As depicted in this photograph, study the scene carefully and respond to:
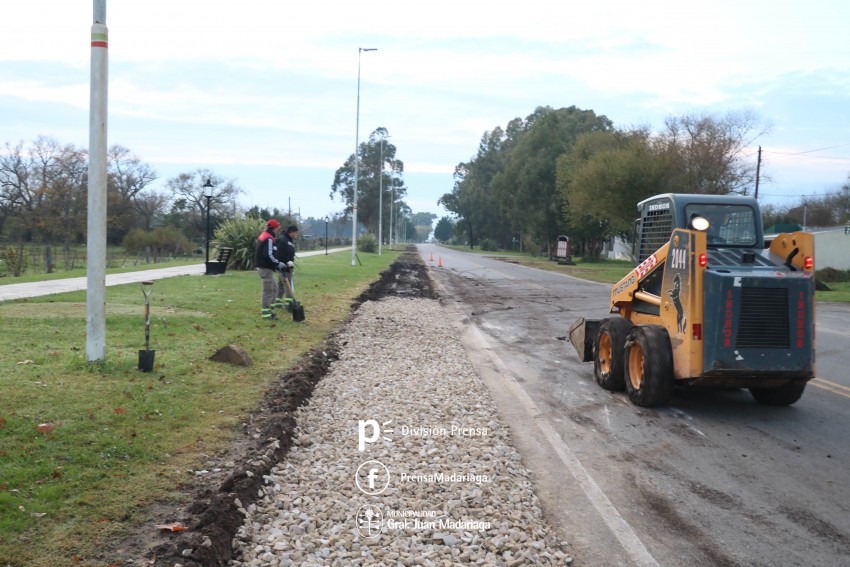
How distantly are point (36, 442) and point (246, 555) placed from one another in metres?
2.38

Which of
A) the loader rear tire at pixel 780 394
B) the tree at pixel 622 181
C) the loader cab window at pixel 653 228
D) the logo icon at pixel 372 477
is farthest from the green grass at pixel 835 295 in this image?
the logo icon at pixel 372 477

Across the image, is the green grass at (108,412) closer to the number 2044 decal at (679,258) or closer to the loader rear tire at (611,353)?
the loader rear tire at (611,353)

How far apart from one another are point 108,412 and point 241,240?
23304mm

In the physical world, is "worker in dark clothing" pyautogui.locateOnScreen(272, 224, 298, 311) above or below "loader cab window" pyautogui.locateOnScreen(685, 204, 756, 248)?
below

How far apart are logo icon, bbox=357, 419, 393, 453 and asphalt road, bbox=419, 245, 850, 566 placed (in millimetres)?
1293

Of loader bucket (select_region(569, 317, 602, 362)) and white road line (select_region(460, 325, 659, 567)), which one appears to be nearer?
white road line (select_region(460, 325, 659, 567))

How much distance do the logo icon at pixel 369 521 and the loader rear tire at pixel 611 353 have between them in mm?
4914

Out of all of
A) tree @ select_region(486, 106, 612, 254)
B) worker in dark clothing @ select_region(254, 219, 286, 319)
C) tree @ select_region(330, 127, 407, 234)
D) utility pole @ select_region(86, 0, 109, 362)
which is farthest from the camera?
tree @ select_region(330, 127, 407, 234)

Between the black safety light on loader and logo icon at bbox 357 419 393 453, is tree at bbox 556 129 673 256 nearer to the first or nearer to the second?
the black safety light on loader

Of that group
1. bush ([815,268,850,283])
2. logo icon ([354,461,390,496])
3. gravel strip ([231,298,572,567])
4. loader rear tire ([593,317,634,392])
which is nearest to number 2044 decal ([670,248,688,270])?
loader rear tire ([593,317,634,392])

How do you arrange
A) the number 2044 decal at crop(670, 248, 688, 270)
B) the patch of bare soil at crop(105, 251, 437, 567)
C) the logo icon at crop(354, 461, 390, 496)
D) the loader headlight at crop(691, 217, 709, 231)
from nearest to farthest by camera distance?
1. the patch of bare soil at crop(105, 251, 437, 567)
2. the logo icon at crop(354, 461, 390, 496)
3. the number 2044 decal at crop(670, 248, 688, 270)
4. the loader headlight at crop(691, 217, 709, 231)

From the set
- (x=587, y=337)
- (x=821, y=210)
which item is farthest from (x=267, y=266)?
(x=821, y=210)

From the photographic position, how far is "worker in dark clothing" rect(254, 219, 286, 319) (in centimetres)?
1432

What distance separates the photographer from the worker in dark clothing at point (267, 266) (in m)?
14.3
